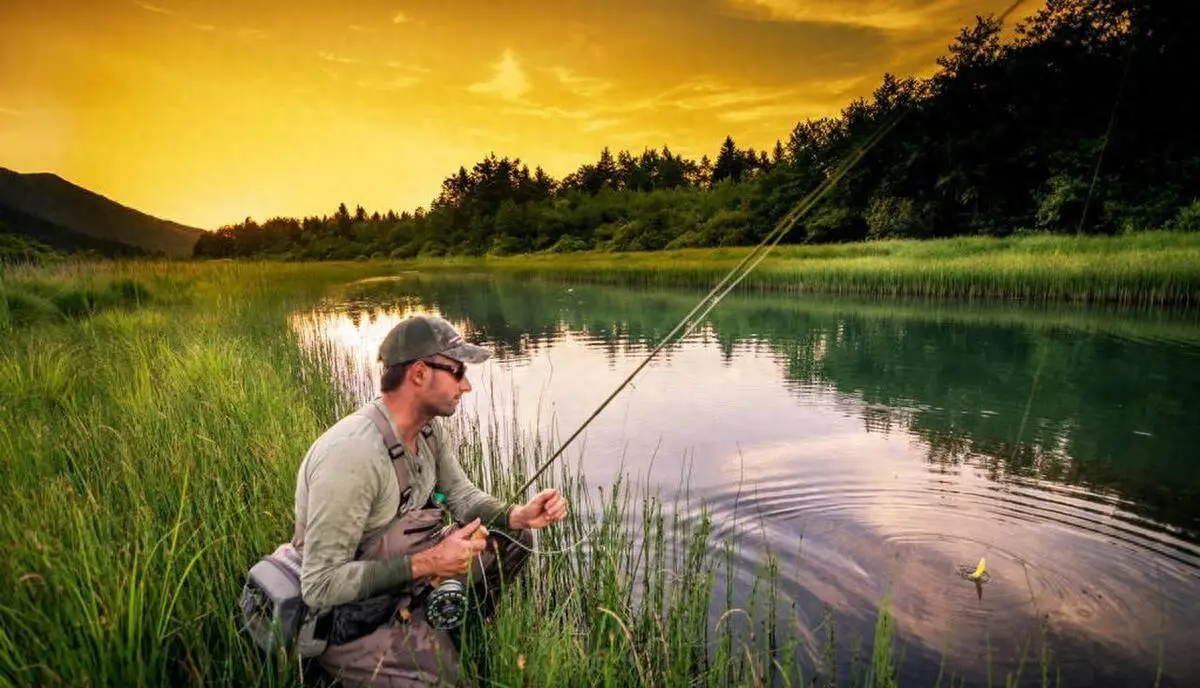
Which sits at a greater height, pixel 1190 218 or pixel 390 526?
pixel 1190 218

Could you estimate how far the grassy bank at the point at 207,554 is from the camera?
2.23 meters

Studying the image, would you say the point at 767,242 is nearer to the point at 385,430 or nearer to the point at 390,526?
the point at 385,430

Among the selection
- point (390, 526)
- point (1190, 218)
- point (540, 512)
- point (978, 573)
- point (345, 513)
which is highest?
point (1190, 218)

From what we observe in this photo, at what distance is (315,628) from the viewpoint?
249 centimetres

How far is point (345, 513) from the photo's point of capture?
7.95 ft

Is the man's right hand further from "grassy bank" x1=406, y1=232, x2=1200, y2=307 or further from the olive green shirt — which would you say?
"grassy bank" x1=406, y1=232, x2=1200, y2=307

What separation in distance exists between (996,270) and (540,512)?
23875 millimetres

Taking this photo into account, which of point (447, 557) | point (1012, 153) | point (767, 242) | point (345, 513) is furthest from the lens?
point (1012, 153)

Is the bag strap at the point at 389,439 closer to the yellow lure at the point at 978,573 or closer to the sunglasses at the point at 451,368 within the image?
the sunglasses at the point at 451,368

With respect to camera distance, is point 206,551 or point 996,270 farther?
point 996,270

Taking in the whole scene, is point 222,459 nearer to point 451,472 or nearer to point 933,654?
point 451,472

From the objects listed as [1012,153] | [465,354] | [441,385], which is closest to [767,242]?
[465,354]

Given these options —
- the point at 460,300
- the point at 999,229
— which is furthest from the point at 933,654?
the point at 999,229

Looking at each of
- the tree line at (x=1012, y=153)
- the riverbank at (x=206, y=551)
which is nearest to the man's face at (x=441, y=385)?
the riverbank at (x=206, y=551)
